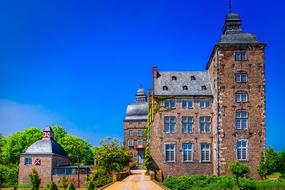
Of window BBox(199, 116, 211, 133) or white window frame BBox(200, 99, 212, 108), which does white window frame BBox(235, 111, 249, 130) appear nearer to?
window BBox(199, 116, 211, 133)

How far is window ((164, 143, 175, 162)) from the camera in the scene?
4956 cm

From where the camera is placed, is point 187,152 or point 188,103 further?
point 188,103

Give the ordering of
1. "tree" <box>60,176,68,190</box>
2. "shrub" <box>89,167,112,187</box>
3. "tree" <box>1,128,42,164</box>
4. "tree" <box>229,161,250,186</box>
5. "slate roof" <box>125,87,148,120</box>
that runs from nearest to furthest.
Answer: "tree" <box>229,161,250,186</box> → "shrub" <box>89,167,112,187</box> → "tree" <box>60,176,68,190</box> → "tree" <box>1,128,42,164</box> → "slate roof" <box>125,87,148,120</box>

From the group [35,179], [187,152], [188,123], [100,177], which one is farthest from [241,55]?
[35,179]

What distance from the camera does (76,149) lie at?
89000mm

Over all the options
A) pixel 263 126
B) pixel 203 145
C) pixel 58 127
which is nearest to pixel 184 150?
pixel 203 145

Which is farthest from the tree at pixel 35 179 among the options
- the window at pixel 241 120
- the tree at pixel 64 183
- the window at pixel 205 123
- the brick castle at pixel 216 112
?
the window at pixel 241 120

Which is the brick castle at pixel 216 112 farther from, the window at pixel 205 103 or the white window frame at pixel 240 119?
the window at pixel 205 103

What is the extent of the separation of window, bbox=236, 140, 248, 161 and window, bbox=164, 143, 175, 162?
6.96m

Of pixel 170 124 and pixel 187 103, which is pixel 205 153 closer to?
pixel 170 124

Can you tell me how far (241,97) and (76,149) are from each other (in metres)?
48.5

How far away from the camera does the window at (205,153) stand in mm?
49322

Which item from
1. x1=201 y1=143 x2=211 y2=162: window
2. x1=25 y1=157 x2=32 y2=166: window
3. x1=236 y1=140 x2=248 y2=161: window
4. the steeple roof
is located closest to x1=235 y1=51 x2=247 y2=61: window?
the steeple roof

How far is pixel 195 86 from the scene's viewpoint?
5125 cm
